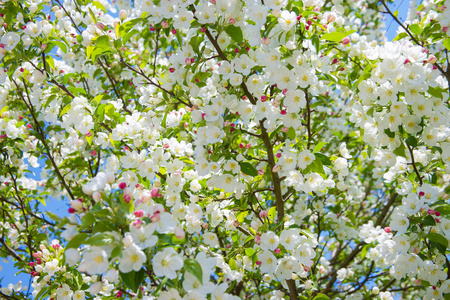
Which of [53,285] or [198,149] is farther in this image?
[53,285]

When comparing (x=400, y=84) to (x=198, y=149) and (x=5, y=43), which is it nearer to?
(x=198, y=149)

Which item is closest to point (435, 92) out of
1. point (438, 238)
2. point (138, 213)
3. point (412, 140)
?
point (412, 140)

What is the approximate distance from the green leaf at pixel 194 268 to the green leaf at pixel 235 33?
116 cm

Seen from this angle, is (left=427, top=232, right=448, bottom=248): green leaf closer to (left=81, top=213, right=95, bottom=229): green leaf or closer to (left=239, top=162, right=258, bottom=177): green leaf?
(left=239, top=162, right=258, bottom=177): green leaf

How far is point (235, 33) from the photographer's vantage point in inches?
72.6

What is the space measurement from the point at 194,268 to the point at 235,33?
122 cm

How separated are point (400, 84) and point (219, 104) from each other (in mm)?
983

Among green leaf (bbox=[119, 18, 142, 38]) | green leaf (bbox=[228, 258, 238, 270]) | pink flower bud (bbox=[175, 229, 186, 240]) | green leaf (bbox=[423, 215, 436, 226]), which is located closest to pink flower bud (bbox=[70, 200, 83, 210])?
pink flower bud (bbox=[175, 229, 186, 240])

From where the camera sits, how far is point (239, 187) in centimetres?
207

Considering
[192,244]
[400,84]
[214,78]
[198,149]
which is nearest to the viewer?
[400,84]

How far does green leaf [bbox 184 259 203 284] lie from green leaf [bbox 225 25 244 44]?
116 cm

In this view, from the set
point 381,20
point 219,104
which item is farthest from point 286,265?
point 381,20

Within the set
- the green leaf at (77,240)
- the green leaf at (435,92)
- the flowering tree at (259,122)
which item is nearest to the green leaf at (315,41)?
the flowering tree at (259,122)

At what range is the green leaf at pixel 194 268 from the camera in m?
1.20
